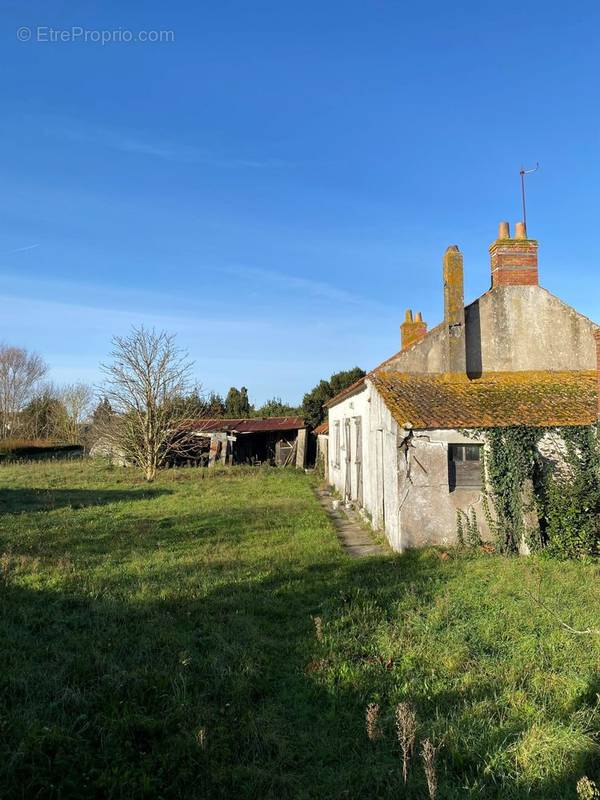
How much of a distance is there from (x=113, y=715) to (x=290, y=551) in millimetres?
6500

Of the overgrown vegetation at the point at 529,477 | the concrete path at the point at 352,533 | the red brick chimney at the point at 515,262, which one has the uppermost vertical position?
the red brick chimney at the point at 515,262

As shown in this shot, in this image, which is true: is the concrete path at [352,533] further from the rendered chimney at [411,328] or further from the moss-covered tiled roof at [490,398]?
the rendered chimney at [411,328]

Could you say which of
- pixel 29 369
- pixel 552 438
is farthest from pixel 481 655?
pixel 29 369

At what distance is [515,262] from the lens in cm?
1388

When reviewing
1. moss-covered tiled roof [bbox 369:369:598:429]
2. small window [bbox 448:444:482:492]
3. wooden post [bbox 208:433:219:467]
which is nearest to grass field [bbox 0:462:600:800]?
small window [bbox 448:444:482:492]

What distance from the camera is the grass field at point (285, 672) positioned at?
4020 millimetres

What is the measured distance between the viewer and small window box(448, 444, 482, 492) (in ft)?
38.7

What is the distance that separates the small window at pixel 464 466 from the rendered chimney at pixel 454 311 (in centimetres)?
233

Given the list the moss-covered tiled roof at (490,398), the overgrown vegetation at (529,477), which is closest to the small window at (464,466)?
the overgrown vegetation at (529,477)

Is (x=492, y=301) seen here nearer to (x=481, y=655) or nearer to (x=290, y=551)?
(x=290, y=551)

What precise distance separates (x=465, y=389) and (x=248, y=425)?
2484cm

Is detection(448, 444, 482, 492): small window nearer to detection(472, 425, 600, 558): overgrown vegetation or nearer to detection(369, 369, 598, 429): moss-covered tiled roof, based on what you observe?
detection(472, 425, 600, 558): overgrown vegetation

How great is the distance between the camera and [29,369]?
5684cm

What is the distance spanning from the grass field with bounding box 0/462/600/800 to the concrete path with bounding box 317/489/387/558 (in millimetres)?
840
